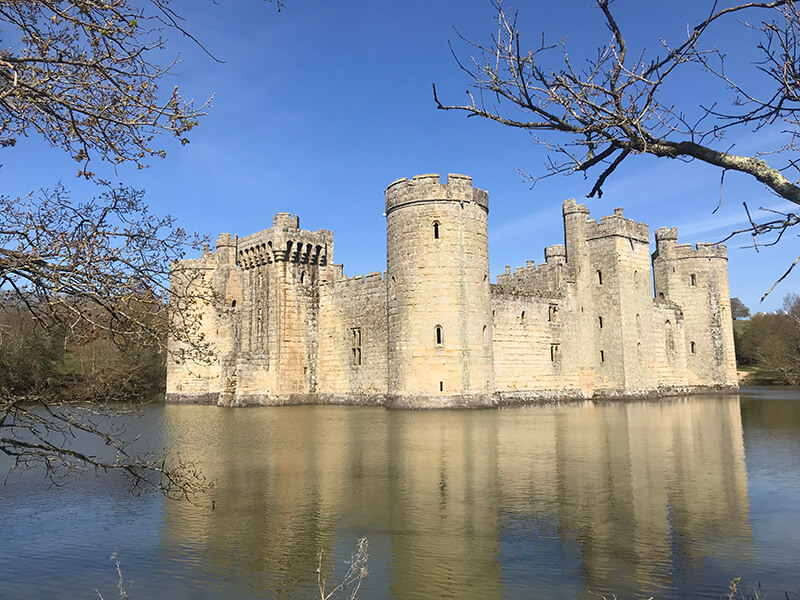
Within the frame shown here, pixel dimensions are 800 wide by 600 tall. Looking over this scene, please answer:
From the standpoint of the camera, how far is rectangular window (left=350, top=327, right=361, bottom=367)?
3066 cm

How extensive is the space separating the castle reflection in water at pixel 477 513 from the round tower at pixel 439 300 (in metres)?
9.68

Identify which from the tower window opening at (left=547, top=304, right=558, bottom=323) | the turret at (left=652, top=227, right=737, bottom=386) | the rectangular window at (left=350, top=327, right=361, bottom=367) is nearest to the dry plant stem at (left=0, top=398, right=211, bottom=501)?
the rectangular window at (left=350, top=327, right=361, bottom=367)

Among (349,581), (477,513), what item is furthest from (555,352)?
(349,581)

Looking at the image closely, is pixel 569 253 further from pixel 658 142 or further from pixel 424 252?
pixel 658 142

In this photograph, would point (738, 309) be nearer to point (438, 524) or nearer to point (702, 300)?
point (702, 300)

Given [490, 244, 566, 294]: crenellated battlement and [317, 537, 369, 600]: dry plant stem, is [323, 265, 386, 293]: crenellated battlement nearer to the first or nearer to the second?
[490, 244, 566, 294]: crenellated battlement

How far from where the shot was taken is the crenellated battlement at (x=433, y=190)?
2566cm

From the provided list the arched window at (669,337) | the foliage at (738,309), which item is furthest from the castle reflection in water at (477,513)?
the foliage at (738,309)

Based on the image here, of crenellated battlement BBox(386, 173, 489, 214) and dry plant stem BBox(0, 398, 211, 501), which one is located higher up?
crenellated battlement BBox(386, 173, 489, 214)

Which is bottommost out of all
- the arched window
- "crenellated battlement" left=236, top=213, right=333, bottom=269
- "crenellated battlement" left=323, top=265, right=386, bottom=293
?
the arched window

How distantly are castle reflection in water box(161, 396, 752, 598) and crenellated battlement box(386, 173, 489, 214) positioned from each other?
12742 millimetres

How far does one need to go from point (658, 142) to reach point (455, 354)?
836 inches

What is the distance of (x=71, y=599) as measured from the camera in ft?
17.1

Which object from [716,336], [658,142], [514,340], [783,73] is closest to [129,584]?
[658,142]
